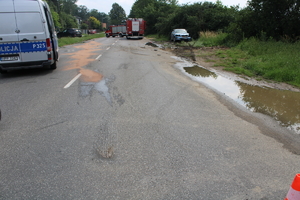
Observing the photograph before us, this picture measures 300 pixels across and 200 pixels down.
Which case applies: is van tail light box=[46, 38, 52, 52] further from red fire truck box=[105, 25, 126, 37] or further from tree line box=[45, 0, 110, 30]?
red fire truck box=[105, 25, 126, 37]

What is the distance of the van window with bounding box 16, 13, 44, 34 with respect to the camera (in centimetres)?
823

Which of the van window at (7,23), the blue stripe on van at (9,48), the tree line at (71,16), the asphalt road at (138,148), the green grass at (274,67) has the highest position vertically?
the tree line at (71,16)

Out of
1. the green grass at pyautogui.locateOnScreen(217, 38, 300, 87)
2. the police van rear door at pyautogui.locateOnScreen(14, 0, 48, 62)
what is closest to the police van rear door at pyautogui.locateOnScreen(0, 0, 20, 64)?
the police van rear door at pyautogui.locateOnScreen(14, 0, 48, 62)

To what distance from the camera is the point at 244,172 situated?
309 centimetres

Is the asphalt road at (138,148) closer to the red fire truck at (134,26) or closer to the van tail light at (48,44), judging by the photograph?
the van tail light at (48,44)

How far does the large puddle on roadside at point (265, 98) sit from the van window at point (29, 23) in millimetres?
6059

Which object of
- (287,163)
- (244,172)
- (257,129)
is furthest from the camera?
(257,129)

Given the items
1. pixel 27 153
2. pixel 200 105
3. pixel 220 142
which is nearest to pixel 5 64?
pixel 27 153

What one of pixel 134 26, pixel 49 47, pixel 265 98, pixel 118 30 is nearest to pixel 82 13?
pixel 118 30

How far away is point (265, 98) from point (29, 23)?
826 cm

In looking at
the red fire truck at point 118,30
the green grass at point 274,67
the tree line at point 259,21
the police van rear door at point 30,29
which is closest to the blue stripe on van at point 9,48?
the police van rear door at point 30,29

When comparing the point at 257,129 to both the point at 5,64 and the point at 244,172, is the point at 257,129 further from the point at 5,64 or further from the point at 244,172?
the point at 5,64

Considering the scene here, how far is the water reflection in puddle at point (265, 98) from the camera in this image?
210 inches

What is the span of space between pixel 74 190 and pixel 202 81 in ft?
22.4
